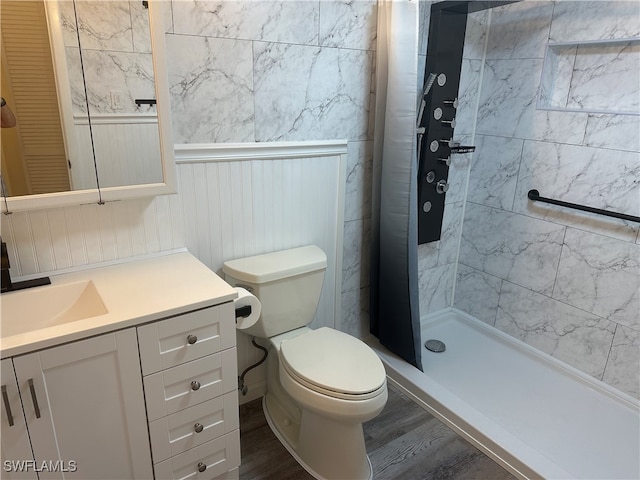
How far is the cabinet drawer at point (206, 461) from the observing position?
4.88ft

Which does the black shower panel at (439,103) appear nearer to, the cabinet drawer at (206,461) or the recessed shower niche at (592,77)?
the recessed shower niche at (592,77)

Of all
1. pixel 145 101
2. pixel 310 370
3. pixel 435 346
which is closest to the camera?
pixel 145 101

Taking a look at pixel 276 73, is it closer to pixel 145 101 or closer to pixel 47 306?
pixel 145 101

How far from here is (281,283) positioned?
1815 mm

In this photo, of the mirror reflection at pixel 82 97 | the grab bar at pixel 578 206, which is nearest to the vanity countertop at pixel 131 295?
the mirror reflection at pixel 82 97

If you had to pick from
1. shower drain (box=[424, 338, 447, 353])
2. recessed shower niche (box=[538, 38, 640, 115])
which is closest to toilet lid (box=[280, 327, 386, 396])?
shower drain (box=[424, 338, 447, 353])

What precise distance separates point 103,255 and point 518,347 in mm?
2239

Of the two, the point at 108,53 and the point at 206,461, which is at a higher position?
the point at 108,53

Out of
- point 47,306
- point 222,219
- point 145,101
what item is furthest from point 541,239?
point 47,306

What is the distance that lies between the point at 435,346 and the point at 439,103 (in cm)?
138

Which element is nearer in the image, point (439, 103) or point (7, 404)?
point (7, 404)

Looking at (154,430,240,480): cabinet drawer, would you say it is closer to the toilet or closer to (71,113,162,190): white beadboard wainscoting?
the toilet

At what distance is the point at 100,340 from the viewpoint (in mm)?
1215

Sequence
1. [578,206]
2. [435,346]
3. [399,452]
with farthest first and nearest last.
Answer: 1. [435,346]
2. [578,206]
3. [399,452]
